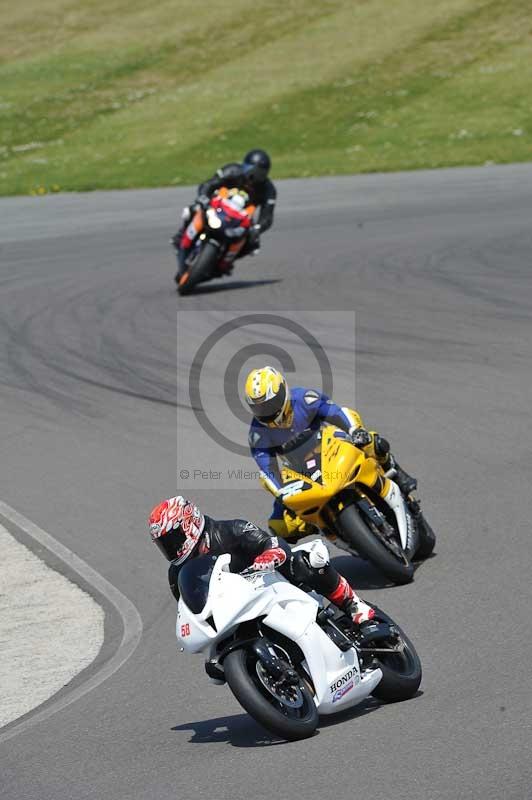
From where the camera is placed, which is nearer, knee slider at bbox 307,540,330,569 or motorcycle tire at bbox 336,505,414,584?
knee slider at bbox 307,540,330,569

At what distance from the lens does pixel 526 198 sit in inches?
1007

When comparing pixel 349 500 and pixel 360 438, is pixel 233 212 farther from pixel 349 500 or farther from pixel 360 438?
pixel 349 500

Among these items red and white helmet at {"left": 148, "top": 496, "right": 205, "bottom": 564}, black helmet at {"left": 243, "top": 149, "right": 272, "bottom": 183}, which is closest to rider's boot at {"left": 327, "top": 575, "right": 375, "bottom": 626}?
red and white helmet at {"left": 148, "top": 496, "right": 205, "bottom": 564}

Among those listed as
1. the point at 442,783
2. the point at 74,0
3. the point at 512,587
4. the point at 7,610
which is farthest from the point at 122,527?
the point at 74,0

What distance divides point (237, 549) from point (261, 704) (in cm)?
96

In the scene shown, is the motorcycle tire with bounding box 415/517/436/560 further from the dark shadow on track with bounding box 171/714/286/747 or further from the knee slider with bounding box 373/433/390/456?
the dark shadow on track with bounding box 171/714/286/747

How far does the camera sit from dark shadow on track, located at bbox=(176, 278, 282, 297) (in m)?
19.2

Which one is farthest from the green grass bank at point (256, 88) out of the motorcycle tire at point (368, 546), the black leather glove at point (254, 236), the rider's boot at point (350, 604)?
the rider's boot at point (350, 604)

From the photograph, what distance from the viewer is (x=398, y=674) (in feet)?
23.1

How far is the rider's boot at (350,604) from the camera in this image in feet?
23.6

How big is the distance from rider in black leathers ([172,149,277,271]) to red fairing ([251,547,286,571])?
12.9 meters

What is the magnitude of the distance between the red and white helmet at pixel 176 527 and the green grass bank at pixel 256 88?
26.6 metres

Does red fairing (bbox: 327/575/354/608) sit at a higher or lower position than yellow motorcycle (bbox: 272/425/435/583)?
higher

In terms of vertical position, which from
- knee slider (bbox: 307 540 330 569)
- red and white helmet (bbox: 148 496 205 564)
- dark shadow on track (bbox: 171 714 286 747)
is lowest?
dark shadow on track (bbox: 171 714 286 747)
